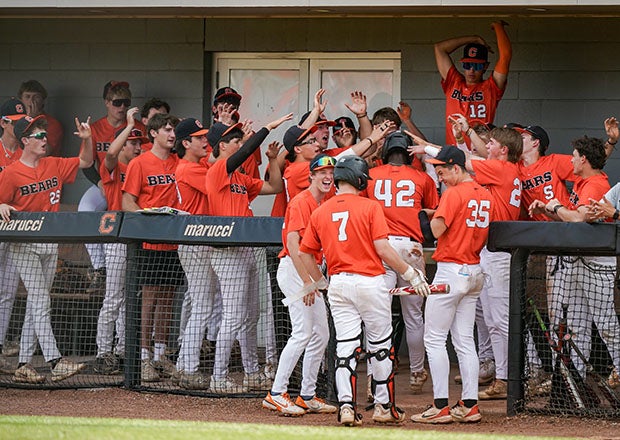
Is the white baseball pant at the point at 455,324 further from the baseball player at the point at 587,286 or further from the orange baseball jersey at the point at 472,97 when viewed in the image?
the orange baseball jersey at the point at 472,97

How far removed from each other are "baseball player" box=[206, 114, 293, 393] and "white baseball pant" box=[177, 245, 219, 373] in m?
0.12

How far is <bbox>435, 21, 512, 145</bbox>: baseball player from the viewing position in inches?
422

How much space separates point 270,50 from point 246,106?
617 millimetres

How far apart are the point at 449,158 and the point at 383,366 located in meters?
1.53

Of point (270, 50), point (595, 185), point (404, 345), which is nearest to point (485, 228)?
point (595, 185)

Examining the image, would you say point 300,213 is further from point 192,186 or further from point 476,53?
point 476,53

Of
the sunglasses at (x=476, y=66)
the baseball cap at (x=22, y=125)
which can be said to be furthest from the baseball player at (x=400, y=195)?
the baseball cap at (x=22, y=125)

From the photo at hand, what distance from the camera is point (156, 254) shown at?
9711 mm

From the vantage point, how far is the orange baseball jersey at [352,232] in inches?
311

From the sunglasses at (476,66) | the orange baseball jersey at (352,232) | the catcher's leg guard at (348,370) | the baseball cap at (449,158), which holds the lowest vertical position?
the catcher's leg guard at (348,370)

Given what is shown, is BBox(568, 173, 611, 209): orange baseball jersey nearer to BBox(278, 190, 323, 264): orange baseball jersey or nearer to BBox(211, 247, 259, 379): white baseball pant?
BBox(278, 190, 323, 264): orange baseball jersey

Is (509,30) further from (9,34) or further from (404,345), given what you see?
(9,34)

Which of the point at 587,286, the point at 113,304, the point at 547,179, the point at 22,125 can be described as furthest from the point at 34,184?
the point at 587,286

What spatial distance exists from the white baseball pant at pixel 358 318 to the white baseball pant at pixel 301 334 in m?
0.44
